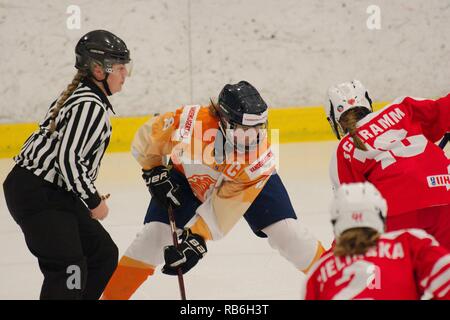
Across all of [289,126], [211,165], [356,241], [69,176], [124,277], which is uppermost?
[356,241]

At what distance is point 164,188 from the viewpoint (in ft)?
11.0

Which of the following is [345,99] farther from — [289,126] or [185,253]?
[289,126]

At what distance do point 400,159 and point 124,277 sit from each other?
1128 millimetres

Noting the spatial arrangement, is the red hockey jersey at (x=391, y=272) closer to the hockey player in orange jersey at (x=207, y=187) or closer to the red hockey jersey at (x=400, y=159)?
the red hockey jersey at (x=400, y=159)

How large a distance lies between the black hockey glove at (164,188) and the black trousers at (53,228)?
13.6 inches

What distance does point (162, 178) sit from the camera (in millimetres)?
3371

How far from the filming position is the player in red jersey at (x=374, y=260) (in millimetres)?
2080

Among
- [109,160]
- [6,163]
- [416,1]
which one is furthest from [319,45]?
[6,163]

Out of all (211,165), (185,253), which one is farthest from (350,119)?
(185,253)

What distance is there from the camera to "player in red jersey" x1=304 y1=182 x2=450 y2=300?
2080 mm

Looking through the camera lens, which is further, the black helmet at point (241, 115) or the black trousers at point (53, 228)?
the black helmet at point (241, 115)

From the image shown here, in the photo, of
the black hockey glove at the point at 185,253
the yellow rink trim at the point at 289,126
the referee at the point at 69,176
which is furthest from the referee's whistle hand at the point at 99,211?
the yellow rink trim at the point at 289,126

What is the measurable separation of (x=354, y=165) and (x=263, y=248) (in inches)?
59.8

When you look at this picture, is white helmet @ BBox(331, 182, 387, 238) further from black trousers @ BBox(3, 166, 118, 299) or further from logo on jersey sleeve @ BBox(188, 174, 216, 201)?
logo on jersey sleeve @ BBox(188, 174, 216, 201)
